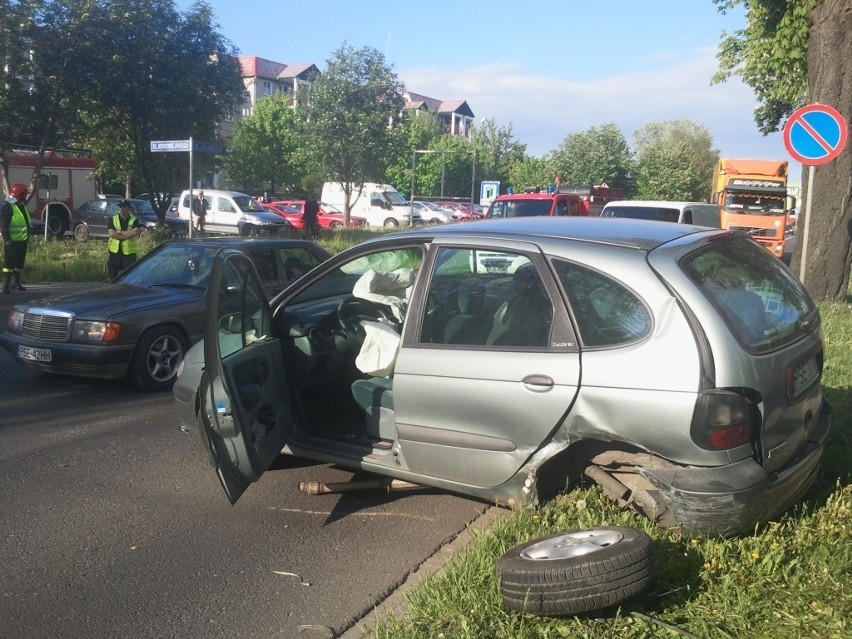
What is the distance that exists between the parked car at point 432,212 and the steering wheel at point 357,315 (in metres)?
40.1

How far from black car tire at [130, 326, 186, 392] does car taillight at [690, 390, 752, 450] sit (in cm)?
553

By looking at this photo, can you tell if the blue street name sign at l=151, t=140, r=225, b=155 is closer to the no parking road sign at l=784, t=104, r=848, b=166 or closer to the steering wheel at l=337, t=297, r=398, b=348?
the no parking road sign at l=784, t=104, r=848, b=166

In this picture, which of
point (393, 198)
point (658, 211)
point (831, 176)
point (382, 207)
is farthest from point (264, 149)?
point (831, 176)

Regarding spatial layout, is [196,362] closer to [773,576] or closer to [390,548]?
[390,548]

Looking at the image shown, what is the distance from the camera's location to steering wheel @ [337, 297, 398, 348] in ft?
17.3

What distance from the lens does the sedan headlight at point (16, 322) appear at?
7652mm

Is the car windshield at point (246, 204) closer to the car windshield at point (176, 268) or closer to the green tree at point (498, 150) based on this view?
the car windshield at point (176, 268)

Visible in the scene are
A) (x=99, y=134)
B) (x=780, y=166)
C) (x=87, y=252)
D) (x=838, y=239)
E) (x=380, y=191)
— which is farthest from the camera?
(x=380, y=191)

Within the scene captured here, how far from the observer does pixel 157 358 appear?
25.2 feet

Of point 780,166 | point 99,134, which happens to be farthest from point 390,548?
point 780,166

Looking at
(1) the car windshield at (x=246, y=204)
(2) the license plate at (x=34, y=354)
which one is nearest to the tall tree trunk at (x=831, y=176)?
(2) the license plate at (x=34, y=354)

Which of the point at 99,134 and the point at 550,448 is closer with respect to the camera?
the point at 550,448

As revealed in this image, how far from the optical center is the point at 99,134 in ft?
75.1

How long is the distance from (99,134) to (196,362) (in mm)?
20028
